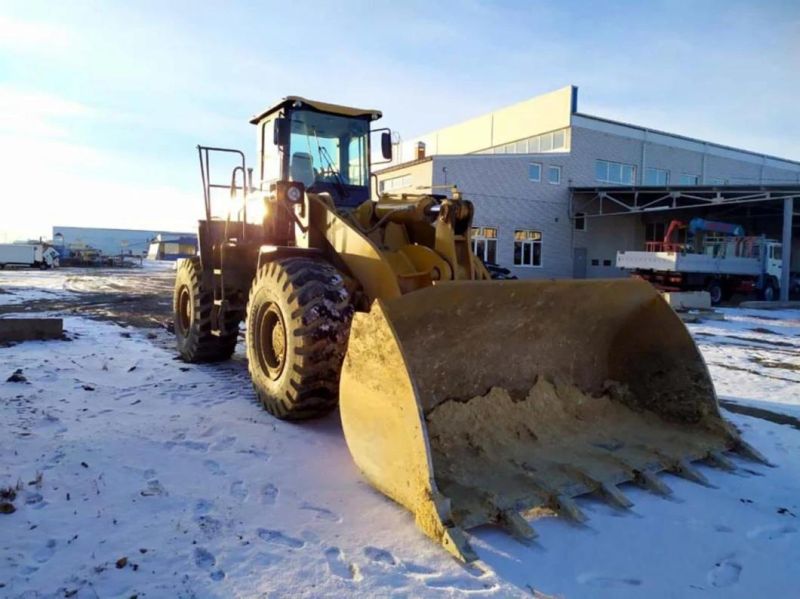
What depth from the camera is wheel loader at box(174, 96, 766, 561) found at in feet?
11.2

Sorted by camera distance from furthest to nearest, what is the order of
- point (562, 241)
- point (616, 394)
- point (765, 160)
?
1. point (765, 160)
2. point (562, 241)
3. point (616, 394)

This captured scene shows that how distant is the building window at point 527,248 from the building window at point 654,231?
729 cm

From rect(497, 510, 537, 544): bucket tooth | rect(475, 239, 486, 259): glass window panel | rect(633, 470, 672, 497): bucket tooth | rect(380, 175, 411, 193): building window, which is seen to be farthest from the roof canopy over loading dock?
rect(497, 510, 537, 544): bucket tooth

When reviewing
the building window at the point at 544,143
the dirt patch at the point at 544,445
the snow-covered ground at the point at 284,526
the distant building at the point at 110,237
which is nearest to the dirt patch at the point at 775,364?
the snow-covered ground at the point at 284,526

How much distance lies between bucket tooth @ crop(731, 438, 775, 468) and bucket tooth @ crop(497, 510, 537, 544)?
214 centimetres

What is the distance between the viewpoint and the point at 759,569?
9.53ft

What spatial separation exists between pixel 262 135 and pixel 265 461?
404 cm

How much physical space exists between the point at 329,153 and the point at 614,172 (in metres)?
27.1

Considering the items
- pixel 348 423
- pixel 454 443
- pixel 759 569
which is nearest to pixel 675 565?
pixel 759 569

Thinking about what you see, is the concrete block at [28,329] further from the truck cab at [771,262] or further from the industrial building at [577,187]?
the truck cab at [771,262]

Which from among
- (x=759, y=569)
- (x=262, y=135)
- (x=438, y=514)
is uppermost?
(x=262, y=135)

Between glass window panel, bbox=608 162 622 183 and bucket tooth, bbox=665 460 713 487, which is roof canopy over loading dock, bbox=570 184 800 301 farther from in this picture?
bucket tooth, bbox=665 460 713 487

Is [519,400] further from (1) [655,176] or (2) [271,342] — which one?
(1) [655,176]

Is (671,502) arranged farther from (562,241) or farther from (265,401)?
(562,241)
